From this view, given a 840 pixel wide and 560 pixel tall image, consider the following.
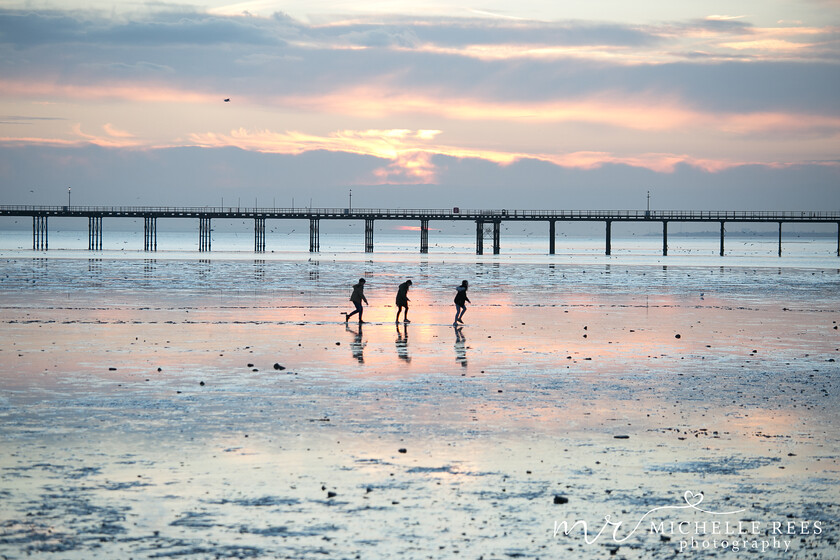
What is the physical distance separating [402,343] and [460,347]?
1602 mm

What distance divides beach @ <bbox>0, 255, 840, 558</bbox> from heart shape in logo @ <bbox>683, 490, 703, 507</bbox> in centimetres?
3

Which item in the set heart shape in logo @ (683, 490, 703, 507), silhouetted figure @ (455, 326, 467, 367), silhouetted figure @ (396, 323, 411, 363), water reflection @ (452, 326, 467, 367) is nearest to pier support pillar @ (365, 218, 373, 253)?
silhouetted figure @ (396, 323, 411, 363)

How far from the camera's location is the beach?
29.4 feet

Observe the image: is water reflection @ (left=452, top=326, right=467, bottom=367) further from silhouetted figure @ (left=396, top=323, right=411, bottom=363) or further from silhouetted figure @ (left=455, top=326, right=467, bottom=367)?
silhouetted figure @ (left=396, top=323, right=411, bottom=363)

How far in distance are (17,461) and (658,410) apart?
9.44 m

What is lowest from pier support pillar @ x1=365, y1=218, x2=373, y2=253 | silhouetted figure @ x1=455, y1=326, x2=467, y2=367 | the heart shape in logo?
the heart shape in logo

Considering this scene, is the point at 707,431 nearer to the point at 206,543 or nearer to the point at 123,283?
the point at 206,543

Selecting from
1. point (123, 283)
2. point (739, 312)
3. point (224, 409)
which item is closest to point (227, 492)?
point (224, 409)

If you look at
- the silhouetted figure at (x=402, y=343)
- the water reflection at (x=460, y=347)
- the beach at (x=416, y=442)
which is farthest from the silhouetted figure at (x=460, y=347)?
the silhouetted figure at (x=402, y=343)

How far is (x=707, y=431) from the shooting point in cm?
1342

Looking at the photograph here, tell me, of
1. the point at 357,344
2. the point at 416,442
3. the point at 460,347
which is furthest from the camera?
Result: the point at 357,344

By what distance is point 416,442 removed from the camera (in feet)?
41.2

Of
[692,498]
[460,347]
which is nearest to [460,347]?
[460,347]

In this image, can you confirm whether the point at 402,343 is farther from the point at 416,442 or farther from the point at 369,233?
the point at 369,233
